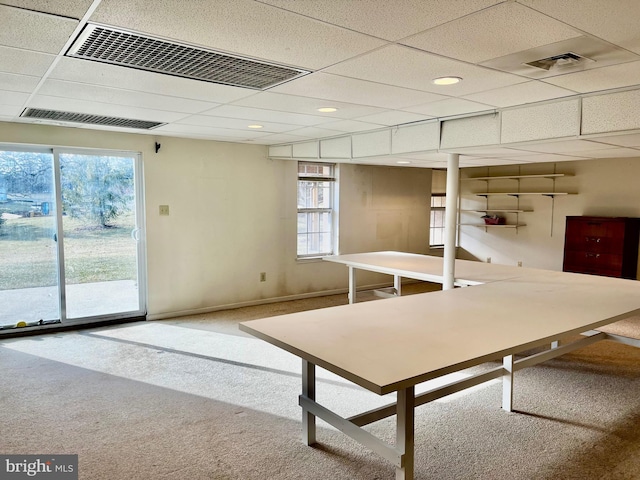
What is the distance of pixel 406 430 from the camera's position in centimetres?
207

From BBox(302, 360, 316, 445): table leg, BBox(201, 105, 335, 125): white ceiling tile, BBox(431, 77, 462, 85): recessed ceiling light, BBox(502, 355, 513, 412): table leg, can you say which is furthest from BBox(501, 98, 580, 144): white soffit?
BBox(302, 360, 316, 445): table leg

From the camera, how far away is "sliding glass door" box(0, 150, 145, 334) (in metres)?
4.77

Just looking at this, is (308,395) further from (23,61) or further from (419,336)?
(23,61)

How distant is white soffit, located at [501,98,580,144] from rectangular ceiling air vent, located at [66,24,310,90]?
172 cm

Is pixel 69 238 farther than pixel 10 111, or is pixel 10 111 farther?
pixel 69 238

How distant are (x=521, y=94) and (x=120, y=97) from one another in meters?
2.77

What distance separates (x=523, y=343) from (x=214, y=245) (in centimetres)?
439

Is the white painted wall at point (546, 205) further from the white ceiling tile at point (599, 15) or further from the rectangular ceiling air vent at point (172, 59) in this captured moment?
the rectangular ceiling air vent at point (172, 59)

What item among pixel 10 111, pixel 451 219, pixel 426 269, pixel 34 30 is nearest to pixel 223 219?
pixel 10 111

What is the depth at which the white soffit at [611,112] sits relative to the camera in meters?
2.66

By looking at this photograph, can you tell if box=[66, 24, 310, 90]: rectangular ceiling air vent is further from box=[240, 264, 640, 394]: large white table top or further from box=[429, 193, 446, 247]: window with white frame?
box=[429, 193, 446, 247]: window with white frame

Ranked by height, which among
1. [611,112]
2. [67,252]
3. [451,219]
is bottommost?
[67,252]

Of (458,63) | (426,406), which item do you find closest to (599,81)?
(458,63)

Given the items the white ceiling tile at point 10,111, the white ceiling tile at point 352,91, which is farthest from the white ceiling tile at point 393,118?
the white ceiling tile at point 10,111
